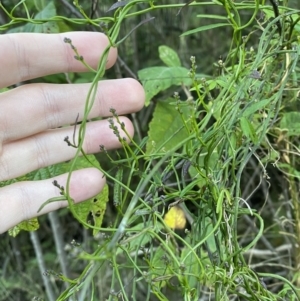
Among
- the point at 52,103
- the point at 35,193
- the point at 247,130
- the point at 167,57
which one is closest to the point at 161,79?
the point at 167,57

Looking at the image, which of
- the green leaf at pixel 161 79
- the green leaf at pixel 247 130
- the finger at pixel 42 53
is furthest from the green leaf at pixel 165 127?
the green leaf at pixel 247 130

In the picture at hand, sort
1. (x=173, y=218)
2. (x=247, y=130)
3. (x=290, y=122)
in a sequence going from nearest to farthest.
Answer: (x=247, y=130) < (x=290, y=122) < (x=173, y=218)

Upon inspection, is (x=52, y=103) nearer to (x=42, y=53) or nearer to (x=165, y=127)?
(x=42, y=53)

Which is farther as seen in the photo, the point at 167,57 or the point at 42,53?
the point at 167,57

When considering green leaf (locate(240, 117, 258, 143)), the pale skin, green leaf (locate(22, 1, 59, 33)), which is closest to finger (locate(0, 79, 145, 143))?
the pale skin

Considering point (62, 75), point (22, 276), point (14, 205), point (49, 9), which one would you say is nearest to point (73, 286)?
point (14, 205)

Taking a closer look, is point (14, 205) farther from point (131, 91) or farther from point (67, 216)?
point (67, 216)

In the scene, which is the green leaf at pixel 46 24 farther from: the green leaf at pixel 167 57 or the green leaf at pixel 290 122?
the green leaf at pixel 290 122

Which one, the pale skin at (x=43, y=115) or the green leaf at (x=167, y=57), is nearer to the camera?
the pale skin at (x=43, y=115)

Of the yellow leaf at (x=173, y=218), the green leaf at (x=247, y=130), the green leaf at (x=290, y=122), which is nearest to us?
the green leaf at (x=247, y=130)
